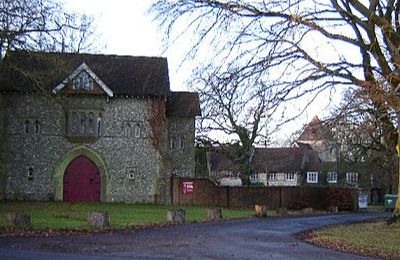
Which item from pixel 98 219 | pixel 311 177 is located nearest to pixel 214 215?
pixel 98 219

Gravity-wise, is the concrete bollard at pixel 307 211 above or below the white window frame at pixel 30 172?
below

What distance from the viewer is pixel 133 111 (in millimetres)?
42719

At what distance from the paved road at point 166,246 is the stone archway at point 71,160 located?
2236cm

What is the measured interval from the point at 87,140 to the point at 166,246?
90.2ft

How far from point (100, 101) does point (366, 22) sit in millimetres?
25772

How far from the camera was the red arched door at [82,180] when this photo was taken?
42.3 meters

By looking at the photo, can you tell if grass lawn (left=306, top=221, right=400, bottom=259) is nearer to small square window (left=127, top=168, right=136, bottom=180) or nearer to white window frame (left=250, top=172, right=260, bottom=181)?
small square window (left=127, top=168, right=136, bottom=180)

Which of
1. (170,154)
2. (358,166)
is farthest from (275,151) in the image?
(170,154)

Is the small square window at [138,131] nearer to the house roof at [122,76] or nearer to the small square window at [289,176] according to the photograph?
the house roof at [122,76]

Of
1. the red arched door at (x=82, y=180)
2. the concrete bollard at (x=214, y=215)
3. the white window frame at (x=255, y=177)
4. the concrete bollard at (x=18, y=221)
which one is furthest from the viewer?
the white window frame at (x=255, y=177)

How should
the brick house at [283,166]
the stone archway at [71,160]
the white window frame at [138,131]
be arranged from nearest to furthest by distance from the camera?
1. the stone archway at [71,160]
2. the white window frame at [138,131]
3. the brick house at [283,166]

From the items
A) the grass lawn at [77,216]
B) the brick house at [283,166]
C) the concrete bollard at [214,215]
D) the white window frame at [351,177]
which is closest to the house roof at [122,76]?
the grass lawn at [77,216]

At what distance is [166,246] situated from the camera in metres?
15.7

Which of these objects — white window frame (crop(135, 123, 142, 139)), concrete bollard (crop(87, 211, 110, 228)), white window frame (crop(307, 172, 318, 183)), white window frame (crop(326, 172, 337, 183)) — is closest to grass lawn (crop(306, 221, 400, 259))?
concrete bollard (crop(87, 211, 110, 228))
